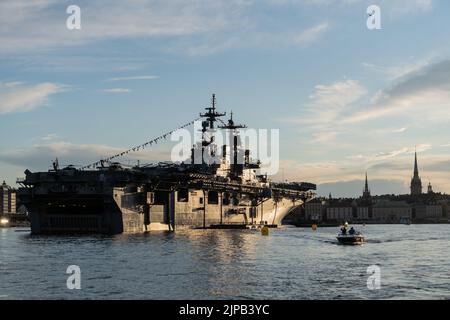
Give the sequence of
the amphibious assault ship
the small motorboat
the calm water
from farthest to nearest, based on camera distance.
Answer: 1. the amphibious assault ship
2. the small motorboat
3. the calm water

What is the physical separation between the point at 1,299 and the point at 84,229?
54234 millimetres

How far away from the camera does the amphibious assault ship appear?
8075 centimetres

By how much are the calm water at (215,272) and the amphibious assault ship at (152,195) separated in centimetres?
2060

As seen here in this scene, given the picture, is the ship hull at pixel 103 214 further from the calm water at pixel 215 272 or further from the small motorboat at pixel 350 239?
the small motorboat at pixel 350 239

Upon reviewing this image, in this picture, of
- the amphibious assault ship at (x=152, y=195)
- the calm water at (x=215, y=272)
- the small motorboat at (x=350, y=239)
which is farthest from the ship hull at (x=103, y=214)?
the small motorboat at (x=350, y=239)

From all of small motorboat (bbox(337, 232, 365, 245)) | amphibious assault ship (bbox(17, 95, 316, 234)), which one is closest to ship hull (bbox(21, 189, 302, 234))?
amphibious assault ship (bbox(17, 95, 316, 234))

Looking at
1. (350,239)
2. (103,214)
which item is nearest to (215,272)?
(350,239)

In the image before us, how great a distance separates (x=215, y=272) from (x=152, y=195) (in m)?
48.6

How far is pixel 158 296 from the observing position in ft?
102

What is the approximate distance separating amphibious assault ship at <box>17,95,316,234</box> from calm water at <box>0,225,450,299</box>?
20602 mm

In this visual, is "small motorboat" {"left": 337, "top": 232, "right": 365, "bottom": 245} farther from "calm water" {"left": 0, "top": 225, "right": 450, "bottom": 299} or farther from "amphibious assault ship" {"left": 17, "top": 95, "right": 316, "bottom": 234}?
"amphibious assault ship" {"left": 17, "top": 95, "right": 316, "bottom": 234}

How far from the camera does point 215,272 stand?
133 feet

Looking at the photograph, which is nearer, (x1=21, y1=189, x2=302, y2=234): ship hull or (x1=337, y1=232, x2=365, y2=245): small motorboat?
(x1=337, y1=232, x2=365, y2=245): small motorboat

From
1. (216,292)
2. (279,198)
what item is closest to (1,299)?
(216,292)
